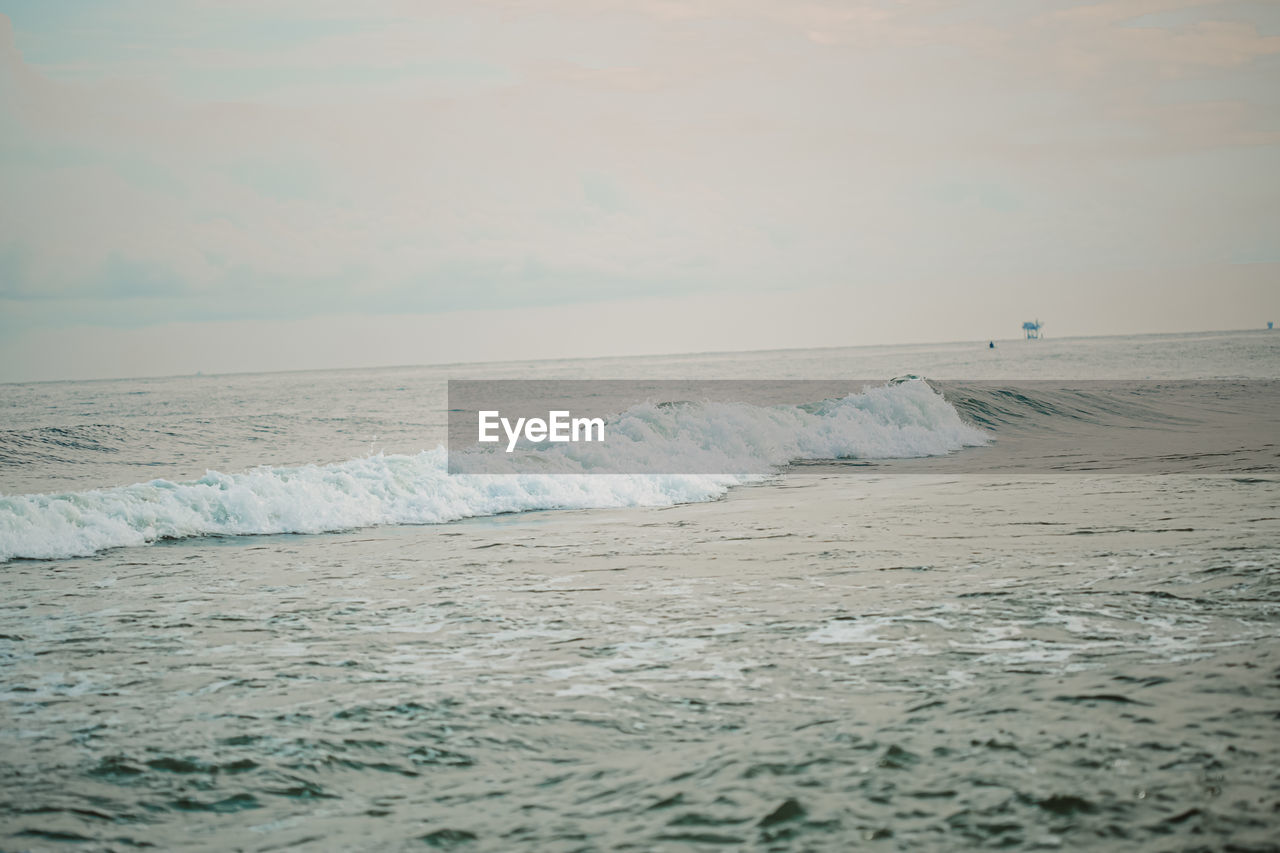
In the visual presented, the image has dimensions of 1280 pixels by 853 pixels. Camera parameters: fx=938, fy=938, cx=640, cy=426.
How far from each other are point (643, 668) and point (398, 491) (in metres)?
9.02

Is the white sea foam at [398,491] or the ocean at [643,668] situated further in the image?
the white sea foam at [398,491]

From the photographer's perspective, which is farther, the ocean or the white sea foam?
the white sea foam

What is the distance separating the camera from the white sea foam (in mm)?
11977

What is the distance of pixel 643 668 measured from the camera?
6098mm

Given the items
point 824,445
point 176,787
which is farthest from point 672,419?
point 176,787

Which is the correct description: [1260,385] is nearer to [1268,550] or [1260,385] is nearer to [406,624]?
[1268,550]

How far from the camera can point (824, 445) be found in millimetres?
21734

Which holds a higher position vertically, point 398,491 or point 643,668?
point 398,491

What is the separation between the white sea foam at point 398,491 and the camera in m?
12.0

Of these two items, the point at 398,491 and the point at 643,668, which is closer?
the point at 643,668

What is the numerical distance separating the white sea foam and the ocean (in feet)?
0.25

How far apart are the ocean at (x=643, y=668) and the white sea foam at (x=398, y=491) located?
0.08 meters

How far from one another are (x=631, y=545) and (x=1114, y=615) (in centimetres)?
543

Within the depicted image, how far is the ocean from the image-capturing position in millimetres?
4043
